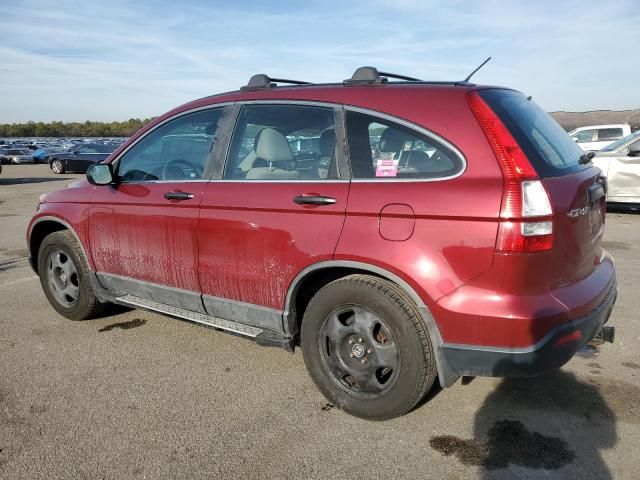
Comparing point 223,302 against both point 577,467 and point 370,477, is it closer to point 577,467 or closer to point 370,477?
point 370,477

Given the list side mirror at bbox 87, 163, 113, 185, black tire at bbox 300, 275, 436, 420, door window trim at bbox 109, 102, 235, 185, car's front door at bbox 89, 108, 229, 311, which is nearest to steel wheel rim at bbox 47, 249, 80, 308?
car's front door at bbox 89, 108, 229, 311

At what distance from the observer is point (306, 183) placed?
312cm

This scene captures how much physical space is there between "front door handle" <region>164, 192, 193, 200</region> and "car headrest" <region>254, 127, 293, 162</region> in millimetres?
534

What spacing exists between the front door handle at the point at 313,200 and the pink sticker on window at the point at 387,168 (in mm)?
284

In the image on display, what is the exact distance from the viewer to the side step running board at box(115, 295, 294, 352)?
131 inches

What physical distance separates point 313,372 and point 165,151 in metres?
1.96

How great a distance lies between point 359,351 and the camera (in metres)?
3.03

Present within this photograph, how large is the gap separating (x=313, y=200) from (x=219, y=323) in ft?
3.79

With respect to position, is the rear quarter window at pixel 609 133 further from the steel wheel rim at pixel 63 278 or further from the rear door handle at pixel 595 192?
the steel wheel rim at pixel 63 278

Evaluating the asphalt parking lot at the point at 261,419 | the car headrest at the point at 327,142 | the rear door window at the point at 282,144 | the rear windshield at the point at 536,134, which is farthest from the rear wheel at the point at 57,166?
the rear windshield at the point at 536,134

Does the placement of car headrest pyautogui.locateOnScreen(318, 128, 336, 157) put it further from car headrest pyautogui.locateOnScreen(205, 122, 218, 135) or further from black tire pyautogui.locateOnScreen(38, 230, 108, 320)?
black tire pyautogui.locateOnScreen(38, 230, 108, 320)

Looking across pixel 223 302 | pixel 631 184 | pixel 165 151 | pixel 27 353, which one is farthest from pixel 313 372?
pixel 631 184

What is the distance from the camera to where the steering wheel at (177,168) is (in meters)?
3.78

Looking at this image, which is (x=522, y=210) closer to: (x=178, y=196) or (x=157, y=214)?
(x=178, y=196)
